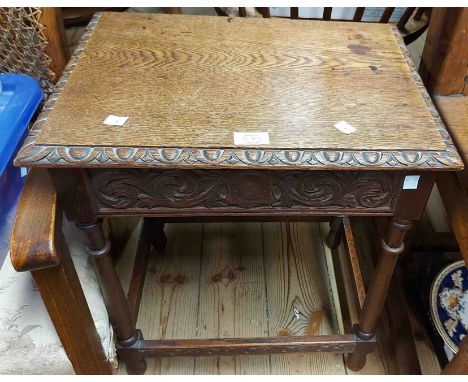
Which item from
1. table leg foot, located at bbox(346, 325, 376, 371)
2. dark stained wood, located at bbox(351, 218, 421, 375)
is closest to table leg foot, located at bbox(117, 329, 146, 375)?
table leg foot, located at bbox(346, 325, 376, 371)

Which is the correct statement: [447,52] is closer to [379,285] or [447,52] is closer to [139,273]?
[379,285]

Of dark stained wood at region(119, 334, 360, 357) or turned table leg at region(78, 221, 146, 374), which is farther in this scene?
dark stained wood at region(119, 334, 360, 357)

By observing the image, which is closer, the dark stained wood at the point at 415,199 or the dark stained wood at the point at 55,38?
the dark stained wood at the point at 415,199

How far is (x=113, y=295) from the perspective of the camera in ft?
2.63

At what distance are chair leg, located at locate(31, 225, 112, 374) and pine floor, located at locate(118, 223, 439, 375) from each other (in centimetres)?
36

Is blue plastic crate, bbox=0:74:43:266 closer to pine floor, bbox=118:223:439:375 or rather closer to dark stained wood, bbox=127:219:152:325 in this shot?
dark stained wood, bbox=127:219:152:325

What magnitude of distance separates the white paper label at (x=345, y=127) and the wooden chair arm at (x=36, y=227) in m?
0.39

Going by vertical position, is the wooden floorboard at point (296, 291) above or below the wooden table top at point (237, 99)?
below

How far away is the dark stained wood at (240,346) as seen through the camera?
3.05 ft

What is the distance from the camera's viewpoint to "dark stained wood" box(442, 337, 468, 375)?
2.28 ft

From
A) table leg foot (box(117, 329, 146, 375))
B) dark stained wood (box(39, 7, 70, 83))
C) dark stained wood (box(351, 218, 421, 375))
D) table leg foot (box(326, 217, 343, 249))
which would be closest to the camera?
dark stained wood (box(39, 7, 70, 83))

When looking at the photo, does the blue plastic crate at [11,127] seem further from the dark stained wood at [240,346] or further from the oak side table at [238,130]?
the dark stained wood at [240,346]

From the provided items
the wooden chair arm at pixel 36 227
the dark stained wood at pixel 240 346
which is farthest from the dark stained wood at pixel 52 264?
the dark stained wood at pixel 240 346

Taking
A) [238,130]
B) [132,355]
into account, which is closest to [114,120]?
[238,130]
